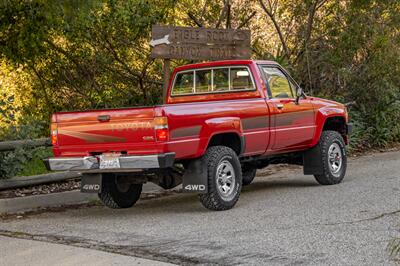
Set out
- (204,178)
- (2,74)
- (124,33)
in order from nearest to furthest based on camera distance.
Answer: (204,178)
(124,33)
(2,74)

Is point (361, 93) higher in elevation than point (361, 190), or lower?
higher

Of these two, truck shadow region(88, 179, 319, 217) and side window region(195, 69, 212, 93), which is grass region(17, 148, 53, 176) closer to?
truck shadow region(88, 179, 319, 217)

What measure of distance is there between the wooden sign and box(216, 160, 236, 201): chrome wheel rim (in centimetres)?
343

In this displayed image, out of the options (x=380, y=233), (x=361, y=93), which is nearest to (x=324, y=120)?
(x=380, y=233)

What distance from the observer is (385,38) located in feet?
53.5

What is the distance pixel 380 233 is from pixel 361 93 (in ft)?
35.3

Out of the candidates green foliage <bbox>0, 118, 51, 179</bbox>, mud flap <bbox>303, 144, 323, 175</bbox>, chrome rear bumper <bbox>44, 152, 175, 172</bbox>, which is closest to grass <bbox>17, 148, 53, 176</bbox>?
green foliage <bbox>0, 118, 51, 179</bbox>

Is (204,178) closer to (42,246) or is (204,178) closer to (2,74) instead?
(42,246)

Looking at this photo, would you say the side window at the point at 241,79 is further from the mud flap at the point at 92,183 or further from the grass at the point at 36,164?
the grass at the point at 36,164

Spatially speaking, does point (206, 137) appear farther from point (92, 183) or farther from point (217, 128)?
point (92, 183)

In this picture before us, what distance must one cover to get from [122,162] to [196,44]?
464 centimetres

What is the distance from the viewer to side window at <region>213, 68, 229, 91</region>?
10533 mm

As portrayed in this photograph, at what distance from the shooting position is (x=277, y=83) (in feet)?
34.7

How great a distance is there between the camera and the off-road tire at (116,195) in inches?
380
